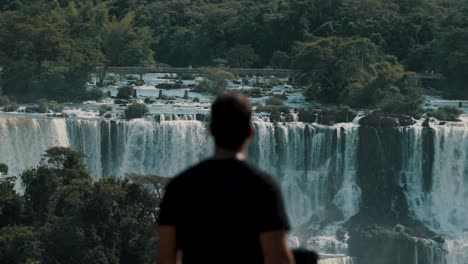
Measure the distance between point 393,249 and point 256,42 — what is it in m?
35.6

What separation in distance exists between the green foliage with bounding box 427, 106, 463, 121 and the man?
191 ft

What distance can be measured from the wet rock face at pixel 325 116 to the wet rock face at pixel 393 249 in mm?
8927

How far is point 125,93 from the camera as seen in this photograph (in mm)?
71562

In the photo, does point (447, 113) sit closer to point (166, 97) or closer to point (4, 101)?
point (166, 97)

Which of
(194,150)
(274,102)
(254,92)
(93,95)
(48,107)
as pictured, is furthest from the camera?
(254,92)

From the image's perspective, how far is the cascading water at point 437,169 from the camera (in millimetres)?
60969

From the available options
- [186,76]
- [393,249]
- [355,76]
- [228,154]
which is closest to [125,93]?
[186,76]

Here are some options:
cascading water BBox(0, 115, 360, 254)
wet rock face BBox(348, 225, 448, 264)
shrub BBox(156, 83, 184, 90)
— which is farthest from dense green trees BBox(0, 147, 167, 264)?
shrub BBox(156, 83, 184, 90)

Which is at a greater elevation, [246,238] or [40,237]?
[246,238]

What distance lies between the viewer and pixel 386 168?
63.1 metres

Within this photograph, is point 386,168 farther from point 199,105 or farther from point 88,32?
point 88,32

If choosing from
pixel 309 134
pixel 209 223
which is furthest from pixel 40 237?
pixel 209 223

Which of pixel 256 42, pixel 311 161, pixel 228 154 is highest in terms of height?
pixel 228 154

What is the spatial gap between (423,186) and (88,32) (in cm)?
3192
